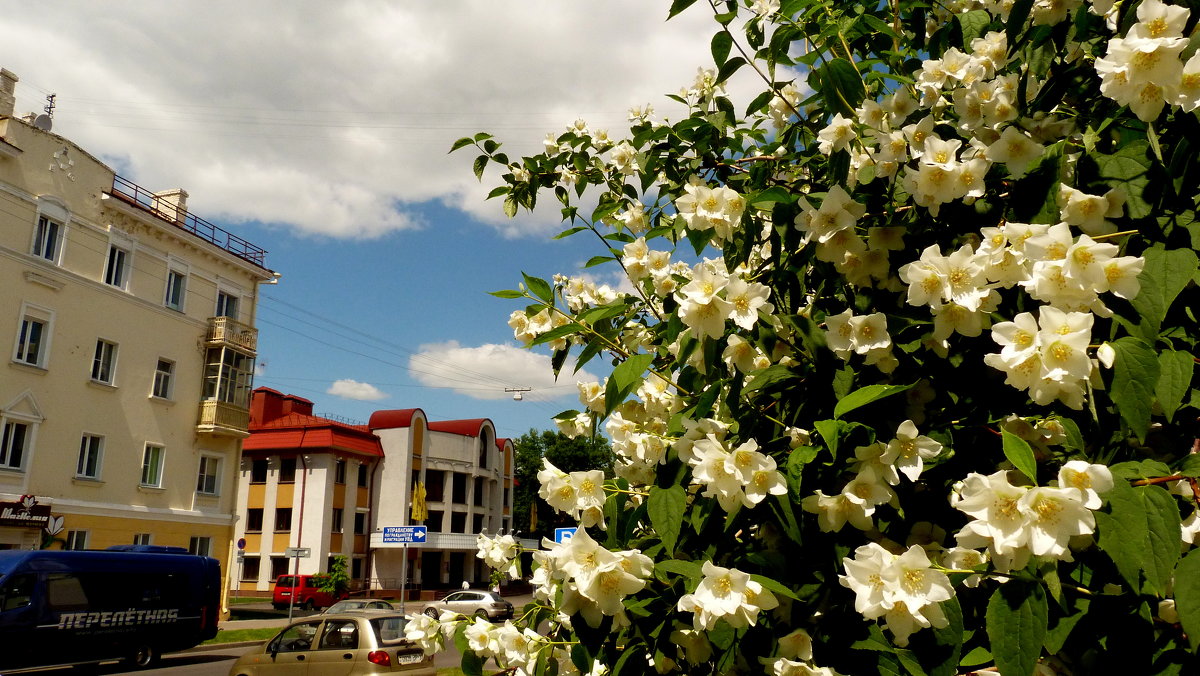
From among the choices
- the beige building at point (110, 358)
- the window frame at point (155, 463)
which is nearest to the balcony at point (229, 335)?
the beige building at point (110, 358)

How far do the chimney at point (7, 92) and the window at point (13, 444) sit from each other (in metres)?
8.30

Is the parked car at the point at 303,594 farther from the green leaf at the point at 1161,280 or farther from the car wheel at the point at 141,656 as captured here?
the green leaf at the point at 1161,280

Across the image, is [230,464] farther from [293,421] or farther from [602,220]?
[602,220]

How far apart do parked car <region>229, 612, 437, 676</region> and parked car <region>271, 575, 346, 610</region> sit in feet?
72.6

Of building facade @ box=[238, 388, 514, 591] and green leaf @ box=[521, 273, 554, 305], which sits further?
building facade @ box=[238, 388, 514, 591]

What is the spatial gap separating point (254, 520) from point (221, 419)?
15767mm

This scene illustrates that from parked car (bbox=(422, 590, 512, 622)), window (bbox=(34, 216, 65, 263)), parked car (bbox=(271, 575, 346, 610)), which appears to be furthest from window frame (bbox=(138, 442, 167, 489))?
parked car (bbox=(422, 590, 512, 622))

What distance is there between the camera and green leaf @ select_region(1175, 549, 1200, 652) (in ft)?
3.77

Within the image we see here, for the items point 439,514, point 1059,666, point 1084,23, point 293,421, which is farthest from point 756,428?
point 439,514

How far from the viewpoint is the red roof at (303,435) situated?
3841cm

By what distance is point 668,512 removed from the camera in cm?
175

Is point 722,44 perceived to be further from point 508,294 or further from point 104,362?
point 104,362

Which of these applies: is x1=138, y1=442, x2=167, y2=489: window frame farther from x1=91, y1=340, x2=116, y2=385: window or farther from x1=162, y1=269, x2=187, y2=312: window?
x1=162, y1=269, x2=187, y2=312: window

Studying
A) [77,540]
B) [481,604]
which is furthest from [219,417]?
[481,604]
